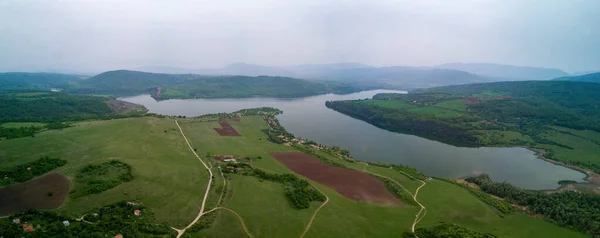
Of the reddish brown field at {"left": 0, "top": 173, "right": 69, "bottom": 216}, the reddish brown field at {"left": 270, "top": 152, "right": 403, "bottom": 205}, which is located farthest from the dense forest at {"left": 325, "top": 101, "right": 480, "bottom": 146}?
the reddish brown field at {"left": 0, "top": 173, "right": 69, "bottom": 216}

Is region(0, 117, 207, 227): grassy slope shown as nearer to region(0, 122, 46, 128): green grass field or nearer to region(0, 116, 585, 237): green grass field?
region(0, 116, 585, 237): green grass field

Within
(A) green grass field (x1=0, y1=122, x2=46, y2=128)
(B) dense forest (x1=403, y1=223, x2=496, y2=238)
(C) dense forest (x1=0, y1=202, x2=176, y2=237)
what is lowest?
(B) dense forest (x1=403, y1=223, x2=496, y2=238)

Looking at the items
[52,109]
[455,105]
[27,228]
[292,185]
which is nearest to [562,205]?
[292,185]

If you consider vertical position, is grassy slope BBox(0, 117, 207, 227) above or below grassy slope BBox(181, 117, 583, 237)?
above

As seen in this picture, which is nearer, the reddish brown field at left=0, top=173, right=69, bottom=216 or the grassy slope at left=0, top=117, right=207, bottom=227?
the reddish brown field at left=0, top=173, right=69, bottom=216

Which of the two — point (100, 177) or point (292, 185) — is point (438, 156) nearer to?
point (292, 185)

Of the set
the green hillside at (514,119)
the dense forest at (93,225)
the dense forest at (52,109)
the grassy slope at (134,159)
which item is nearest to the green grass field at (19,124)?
the dense forest at (52,109)

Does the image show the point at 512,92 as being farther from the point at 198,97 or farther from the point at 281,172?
the point at 198,97

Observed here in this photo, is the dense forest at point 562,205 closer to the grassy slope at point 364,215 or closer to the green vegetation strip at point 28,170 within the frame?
the grassy slope at point 364,215
